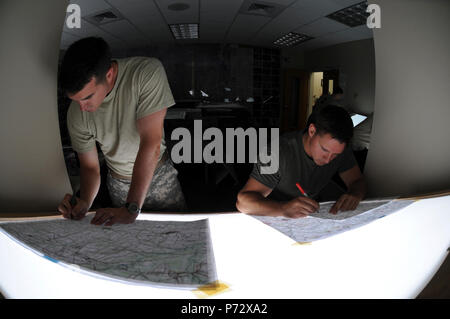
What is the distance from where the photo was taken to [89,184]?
1.46 feet

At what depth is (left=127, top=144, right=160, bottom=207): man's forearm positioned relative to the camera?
1.39ft

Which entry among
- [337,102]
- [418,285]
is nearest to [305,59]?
[337,102]

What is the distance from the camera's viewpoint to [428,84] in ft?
1.64

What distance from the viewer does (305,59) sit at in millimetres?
439

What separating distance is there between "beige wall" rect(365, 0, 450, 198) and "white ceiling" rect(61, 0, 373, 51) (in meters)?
0.07

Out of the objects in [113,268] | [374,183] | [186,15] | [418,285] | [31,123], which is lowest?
[418,285]

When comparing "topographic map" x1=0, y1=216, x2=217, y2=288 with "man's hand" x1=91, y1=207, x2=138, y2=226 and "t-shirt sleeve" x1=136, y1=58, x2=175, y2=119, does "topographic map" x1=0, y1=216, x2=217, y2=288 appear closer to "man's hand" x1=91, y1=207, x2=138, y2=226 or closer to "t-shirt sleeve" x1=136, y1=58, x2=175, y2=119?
"man's hand" x1=91, y1=207, x2=138, y2=226

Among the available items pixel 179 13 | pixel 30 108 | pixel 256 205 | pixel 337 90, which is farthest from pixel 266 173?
pixel 30 108
